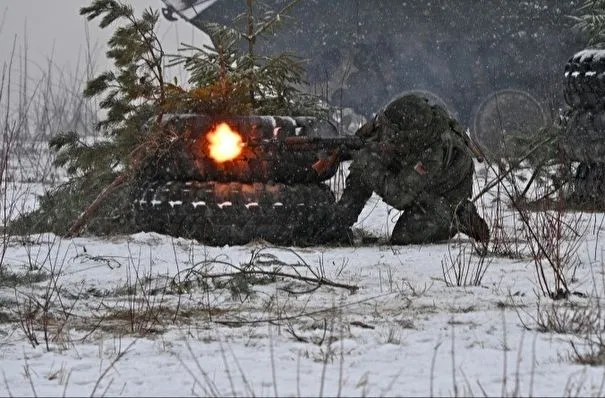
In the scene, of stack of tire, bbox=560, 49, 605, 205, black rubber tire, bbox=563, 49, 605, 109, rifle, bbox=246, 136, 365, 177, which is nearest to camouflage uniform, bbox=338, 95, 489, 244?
rifle, bbox=246, 136, 365, 177

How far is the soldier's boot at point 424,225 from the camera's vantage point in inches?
230

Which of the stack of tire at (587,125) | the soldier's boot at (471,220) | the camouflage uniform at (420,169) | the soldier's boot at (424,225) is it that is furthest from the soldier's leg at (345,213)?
the stack of tire at (587,125)

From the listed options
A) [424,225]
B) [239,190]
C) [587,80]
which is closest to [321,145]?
[239,190]

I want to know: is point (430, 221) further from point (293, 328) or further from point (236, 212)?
point (293, 328)

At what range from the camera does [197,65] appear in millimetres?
6617

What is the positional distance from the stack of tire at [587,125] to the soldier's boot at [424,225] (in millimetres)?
2213

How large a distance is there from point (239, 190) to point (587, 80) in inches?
136

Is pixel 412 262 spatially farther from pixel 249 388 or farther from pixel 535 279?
pixel 249 388

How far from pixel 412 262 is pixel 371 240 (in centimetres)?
125

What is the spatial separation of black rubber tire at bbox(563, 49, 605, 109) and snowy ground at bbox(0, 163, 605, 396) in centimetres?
280

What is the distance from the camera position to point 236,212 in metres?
5.89

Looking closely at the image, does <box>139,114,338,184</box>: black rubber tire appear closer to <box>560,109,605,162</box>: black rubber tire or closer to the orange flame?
the orange flame

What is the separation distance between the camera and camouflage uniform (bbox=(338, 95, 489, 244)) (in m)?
5.80

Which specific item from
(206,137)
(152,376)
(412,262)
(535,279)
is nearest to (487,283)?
(535,279)
